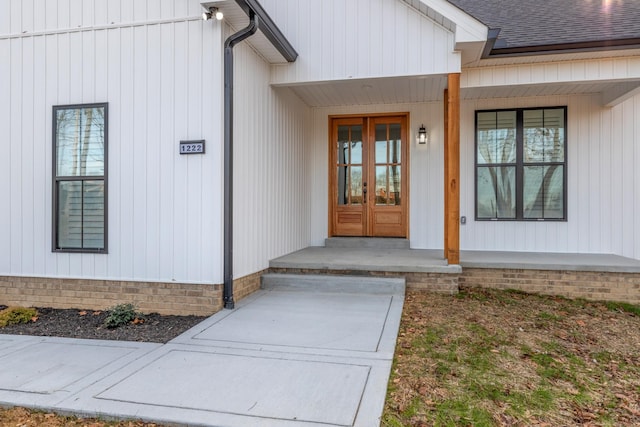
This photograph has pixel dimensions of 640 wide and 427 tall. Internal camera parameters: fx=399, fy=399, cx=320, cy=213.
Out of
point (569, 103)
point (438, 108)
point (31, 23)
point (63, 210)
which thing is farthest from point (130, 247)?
point (569, 103)

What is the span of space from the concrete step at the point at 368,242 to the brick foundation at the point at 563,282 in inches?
68.5

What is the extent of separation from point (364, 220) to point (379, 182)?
2.61 ft

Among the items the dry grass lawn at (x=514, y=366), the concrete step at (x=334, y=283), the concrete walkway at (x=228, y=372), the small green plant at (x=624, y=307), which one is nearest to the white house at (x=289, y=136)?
the concrete step at (x=334, y=283)

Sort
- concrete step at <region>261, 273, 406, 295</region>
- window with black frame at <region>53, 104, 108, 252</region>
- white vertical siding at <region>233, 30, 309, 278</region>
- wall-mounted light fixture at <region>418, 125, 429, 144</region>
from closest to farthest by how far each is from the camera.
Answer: window with black frame at <region>53, 104, 108, 252</region> < white vertical siding at <region>233, 30, 309, 278</region> < concrete step at <region>261, 273, 406, 295</region> < wall-mounted light fixture at <region>418, 125, 429, 144</region>

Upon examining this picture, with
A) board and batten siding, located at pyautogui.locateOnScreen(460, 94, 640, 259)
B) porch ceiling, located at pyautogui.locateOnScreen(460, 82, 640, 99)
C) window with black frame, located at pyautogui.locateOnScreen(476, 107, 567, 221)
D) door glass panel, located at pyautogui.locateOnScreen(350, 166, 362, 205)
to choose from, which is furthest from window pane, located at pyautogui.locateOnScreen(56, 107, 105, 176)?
board and batten siding, located at pyautogui.locateOnScreen(460, 94, 640, 259)

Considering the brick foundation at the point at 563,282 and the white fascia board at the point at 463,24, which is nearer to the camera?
the white fascia board at the point at 463,24

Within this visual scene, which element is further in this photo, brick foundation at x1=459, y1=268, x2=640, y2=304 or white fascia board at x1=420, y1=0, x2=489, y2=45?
brick foundation at x1=459, y1=268, x2=640, y2=304

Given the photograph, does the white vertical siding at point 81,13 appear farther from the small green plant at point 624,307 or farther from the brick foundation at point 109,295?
the small green plant at point 624,307

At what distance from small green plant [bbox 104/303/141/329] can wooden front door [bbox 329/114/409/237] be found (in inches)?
170

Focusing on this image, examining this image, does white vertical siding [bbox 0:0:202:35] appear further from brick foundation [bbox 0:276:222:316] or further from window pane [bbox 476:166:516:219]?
window pane [bbox 476:166:516:219]

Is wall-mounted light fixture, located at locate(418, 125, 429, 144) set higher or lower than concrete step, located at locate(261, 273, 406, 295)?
higher

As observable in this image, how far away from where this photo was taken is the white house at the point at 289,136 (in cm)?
451

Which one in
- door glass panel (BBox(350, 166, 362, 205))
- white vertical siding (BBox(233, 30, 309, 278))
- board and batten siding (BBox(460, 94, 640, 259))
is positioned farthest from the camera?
door glass panel (BBox(350, 166, 362, 205))

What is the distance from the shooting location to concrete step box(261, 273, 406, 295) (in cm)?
527
